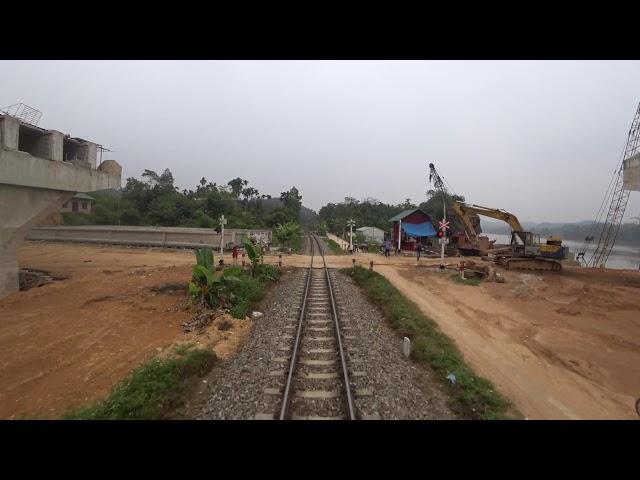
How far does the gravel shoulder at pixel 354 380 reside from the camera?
5406 mm

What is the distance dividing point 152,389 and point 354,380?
3727 millimetres

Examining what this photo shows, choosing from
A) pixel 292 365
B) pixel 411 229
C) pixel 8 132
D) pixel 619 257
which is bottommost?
pixel 292 365

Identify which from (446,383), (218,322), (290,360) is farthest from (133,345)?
(446,383)

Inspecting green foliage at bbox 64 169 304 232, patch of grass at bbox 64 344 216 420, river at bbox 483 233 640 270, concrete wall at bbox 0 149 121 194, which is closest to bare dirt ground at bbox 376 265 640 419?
patch of grass at bbox 64 344 216 420

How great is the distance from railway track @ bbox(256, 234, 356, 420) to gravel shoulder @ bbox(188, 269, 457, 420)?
158 millimetres

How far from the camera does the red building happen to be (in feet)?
109

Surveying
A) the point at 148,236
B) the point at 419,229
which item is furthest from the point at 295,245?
the point at 148,236

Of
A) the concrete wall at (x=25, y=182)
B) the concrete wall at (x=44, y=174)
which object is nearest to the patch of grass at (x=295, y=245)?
the concrete wall at (x=44, y=174)

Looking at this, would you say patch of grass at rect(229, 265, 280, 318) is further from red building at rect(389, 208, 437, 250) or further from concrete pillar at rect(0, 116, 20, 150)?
red building at rect(389, 208, 437, 250)

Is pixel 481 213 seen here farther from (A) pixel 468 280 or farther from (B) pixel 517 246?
(A) pixel 468 280

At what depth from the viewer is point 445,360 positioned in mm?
7262

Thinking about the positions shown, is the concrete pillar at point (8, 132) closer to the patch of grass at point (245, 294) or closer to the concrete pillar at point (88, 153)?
the concrete pillar at point (88, 153)
